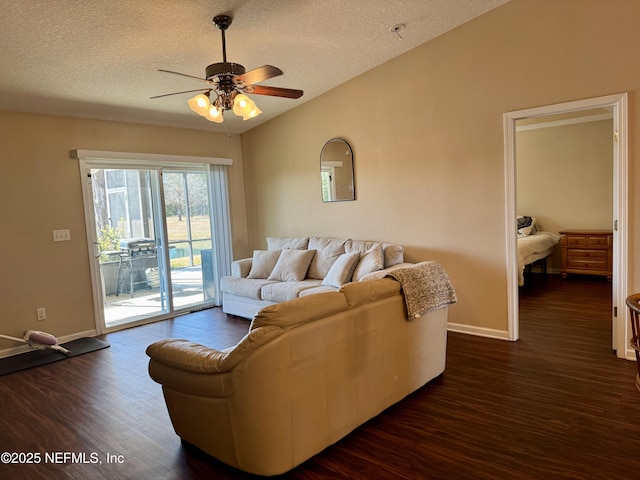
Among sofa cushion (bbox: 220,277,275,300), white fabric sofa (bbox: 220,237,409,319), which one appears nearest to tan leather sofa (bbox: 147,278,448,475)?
white fabric sofa (bbox: 220,237,409,319)

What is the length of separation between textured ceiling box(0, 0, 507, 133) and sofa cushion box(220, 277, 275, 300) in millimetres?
2207

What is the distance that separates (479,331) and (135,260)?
13.5 ft

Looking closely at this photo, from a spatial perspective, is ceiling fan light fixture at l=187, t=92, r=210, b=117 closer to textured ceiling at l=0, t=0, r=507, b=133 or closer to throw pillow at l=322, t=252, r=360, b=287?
textured ceiling at l=0, t=0, r=507, b=133

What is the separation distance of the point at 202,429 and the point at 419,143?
11.2 ft

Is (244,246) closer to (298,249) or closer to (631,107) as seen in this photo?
(298,249)

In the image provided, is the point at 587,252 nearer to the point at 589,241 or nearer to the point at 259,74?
the point at 589,241

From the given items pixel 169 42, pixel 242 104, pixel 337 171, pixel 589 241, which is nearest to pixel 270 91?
pixel 242 104

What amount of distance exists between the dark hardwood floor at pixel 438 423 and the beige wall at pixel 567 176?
344 centimetres

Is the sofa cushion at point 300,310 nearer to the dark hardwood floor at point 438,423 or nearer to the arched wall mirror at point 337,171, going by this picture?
the dark hardwood floor at point 438,423

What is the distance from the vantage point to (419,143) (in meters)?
4.41

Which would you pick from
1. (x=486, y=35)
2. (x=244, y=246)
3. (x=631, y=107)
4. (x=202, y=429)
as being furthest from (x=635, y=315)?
(x=244, y=246)

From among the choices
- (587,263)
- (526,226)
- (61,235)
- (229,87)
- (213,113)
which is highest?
(229,87)

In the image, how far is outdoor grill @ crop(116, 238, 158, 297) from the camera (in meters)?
5.17

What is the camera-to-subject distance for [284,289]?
4.58m
